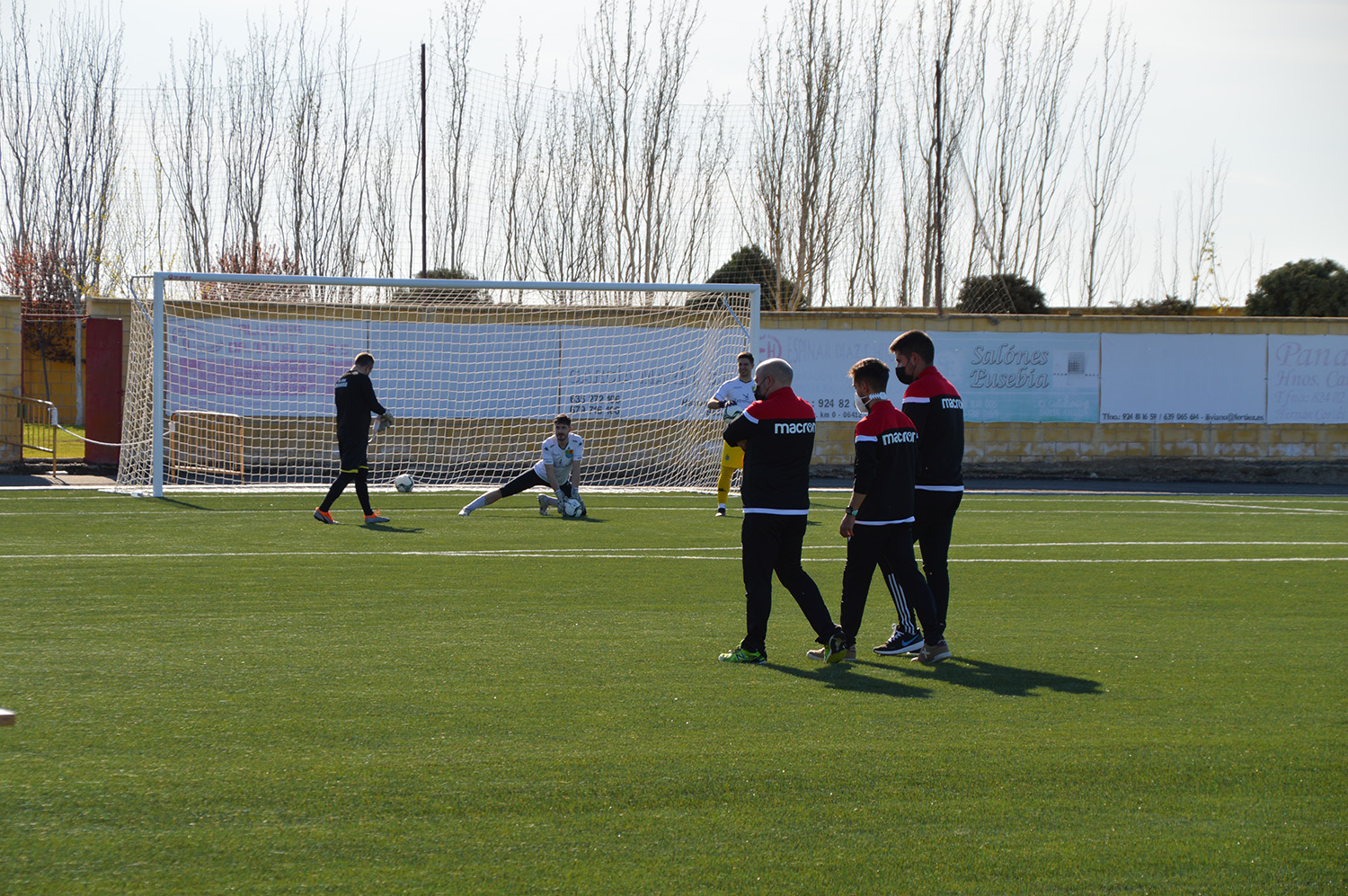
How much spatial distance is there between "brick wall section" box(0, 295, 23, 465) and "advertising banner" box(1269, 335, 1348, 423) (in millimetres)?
24409

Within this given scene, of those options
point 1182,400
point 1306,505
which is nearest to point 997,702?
point 1306,505

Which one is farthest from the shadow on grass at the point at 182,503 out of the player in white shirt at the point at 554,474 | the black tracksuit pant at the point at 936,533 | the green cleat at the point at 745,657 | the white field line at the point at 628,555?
the black tracksuit pant at the point at 936,533

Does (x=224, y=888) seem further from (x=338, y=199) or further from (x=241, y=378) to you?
(x=338, y=199)

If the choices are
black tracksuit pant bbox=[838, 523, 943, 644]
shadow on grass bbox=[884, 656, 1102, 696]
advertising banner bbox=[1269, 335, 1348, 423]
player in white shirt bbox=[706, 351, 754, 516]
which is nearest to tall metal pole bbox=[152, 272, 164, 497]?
player in white shirt bbox=[706, 351, 754, 516]

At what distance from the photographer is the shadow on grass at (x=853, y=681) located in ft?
Result: 19.8

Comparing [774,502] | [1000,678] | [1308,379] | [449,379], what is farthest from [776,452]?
[1308,379]

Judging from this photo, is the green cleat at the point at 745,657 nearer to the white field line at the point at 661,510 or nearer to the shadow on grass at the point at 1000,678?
the shadow on grass at the point at 1000,678

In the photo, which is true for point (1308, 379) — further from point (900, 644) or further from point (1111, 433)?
point (900, 644)

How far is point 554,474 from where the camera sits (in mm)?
14945

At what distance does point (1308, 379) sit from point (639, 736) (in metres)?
23.7

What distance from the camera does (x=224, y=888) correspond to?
3.44 meters

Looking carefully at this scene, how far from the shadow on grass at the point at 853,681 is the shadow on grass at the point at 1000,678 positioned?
10.1 inches

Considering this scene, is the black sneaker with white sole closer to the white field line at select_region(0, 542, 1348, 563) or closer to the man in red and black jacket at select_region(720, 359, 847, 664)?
the man in red and black jacket at select_region(720, 359, 847, 664)

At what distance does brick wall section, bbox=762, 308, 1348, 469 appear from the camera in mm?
23484
